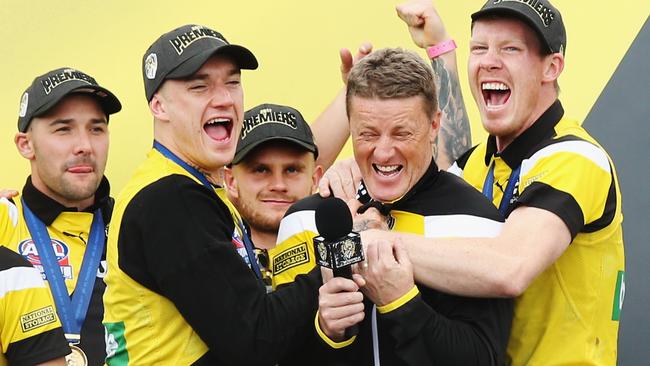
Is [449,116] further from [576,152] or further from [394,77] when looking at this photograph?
[394,77]

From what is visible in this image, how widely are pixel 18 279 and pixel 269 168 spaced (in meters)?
1.13

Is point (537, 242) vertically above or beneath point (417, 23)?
beneath

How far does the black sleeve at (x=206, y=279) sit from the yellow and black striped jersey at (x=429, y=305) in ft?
0.50

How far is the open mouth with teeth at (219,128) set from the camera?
3.15 meters

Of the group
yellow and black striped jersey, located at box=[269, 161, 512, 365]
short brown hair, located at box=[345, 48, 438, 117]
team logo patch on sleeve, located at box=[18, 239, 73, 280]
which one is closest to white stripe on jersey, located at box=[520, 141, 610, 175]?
yellow and black striped jersey, located at box=[269, 161, 512, 365]

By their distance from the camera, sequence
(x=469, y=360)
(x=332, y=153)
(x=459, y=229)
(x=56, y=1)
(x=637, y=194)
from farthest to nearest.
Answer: (x=56, y=1) → (x=637, y=194) → (x=332, y=153) → (x=459, y=229) → (x=469, y=360)

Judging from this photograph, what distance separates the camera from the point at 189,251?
2.80 m

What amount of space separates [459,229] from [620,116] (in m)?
3.15

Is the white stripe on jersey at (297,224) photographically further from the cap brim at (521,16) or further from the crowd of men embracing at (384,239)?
the cap brim at (521,16)

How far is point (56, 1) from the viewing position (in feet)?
20.2

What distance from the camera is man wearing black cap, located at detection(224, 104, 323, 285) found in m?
4.12

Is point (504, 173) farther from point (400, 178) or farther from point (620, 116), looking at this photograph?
point (620, 116)

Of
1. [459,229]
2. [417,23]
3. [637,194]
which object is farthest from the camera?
[637,194]

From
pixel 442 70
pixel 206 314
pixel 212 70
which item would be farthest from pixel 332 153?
pixel 206 314
